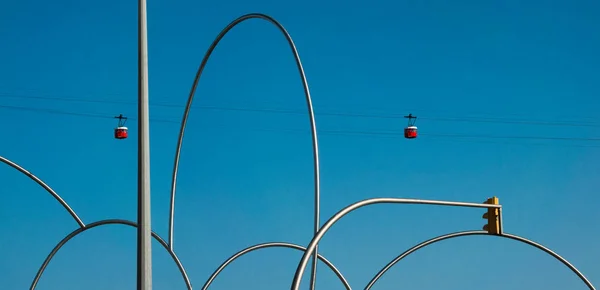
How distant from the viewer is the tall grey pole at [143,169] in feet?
72.2

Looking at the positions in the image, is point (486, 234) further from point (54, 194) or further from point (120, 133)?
point (120, 133)

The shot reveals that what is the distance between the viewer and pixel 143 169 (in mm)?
22812

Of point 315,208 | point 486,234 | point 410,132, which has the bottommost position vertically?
point 486,234

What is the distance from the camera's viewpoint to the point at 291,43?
1575 inches

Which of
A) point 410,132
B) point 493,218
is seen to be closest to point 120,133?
point 410,132

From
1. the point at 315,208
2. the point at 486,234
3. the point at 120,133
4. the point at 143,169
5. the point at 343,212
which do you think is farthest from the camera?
the point at 120,133

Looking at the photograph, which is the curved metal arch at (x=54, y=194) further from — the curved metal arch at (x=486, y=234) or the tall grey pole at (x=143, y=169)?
the tall grey pole at (x=143, y=169)

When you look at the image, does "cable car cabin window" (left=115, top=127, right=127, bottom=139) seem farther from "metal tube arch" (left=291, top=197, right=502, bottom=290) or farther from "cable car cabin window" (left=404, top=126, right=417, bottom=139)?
"metal tube arch" (left=291, top=197, right=502, bottom=290)

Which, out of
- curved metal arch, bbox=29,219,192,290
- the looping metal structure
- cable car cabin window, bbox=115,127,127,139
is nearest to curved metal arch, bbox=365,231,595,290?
the looping metal structure

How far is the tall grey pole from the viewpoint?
22.0 m

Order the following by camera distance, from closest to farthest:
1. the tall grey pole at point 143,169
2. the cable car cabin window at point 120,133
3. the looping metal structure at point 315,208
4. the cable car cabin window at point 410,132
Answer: the tall grey pole at point 143,169, the looping metal structure at point 315,208, the cable car cabin window at point 120,133, the cable car cabin window at point 410,132

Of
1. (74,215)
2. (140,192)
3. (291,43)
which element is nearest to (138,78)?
(140,192)

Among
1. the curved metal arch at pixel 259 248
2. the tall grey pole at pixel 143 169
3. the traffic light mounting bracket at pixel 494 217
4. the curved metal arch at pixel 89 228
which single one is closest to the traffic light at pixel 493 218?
the traffic light mounting bracket at pixel 494 217

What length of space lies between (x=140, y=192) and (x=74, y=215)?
25937mm
